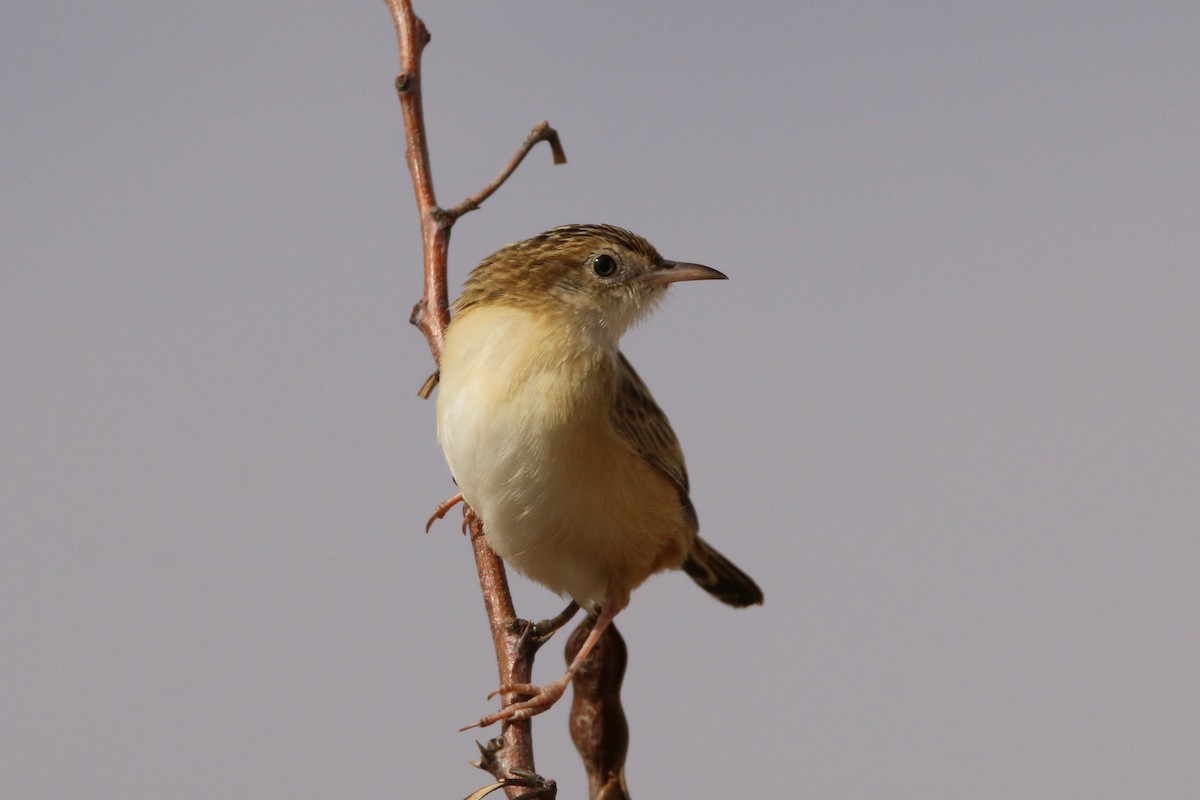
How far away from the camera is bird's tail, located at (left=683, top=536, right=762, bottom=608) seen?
476cm

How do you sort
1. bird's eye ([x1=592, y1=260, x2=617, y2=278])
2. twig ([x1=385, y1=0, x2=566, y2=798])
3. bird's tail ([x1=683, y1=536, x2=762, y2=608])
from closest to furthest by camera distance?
twig ([x1=385, y1=0, x2=566, y2=798]) < bird's eye ([x1=592, y1=260, x2=617, y2=278]) < bird's tail ([x1=683, y1=536, x2=762, y2=608])

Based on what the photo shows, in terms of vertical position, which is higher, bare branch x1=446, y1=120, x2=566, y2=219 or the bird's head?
bare branch x1=446, y1=120, x2=566, y2=219

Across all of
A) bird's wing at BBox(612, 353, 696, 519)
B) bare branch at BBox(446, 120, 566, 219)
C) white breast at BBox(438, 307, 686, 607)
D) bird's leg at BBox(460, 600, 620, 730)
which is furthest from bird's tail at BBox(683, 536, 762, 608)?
bare branch at BBox(446, 120, 566, 219)

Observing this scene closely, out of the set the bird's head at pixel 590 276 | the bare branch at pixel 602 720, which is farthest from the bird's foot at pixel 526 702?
the bird's head at pixel 590 276

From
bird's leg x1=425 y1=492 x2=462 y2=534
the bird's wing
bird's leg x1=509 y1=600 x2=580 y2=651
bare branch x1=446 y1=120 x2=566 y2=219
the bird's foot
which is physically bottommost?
the bird's foot

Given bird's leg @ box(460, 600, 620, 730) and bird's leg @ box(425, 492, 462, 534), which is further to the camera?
bird's leg @ box(425, 492, 462, 534)

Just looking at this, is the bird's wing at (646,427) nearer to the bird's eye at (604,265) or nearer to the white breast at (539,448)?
the white breast at (539,448)

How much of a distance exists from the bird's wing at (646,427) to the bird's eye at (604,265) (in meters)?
0.29

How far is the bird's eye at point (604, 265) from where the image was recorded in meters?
3.89

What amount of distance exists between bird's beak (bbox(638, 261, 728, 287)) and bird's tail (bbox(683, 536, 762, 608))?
1321 mm

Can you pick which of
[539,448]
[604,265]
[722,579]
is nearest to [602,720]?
[539,448]

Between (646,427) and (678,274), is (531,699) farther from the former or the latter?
(678,274)

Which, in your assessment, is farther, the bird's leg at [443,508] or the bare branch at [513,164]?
the bird's leg at [443,508]

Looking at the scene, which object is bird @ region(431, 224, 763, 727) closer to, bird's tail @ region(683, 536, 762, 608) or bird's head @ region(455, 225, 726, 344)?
bird's head @ region(455, 225, 726, 344)
